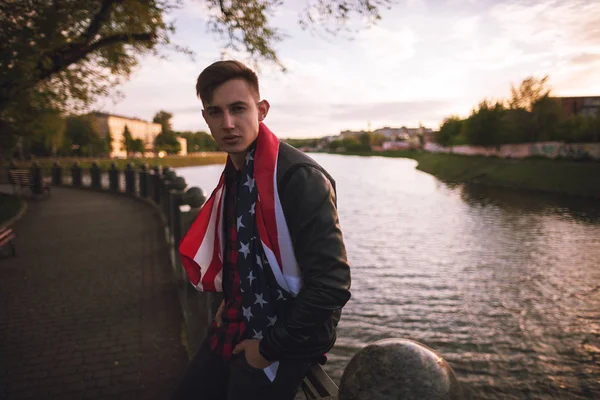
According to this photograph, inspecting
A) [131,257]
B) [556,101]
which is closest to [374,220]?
[131,257]

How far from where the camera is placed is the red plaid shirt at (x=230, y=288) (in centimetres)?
181

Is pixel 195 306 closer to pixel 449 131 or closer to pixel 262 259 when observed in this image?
pixel 262 259

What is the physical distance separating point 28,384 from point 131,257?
426cm

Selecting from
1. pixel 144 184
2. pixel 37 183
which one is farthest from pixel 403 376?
pixel 37 183

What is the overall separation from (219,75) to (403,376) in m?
1.30

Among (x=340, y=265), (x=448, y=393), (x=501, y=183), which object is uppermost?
(x=340, y=265)

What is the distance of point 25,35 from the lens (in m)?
6.72

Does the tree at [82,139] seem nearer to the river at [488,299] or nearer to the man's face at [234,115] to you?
the river at [488,299]

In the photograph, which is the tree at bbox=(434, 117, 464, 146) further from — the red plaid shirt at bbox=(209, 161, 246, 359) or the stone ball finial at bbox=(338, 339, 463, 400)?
the stone ball finial at bbox=(338, 339, 463, 400)

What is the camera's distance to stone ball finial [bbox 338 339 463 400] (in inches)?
34.3

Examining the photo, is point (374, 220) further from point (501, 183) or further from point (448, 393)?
point (501, 183)

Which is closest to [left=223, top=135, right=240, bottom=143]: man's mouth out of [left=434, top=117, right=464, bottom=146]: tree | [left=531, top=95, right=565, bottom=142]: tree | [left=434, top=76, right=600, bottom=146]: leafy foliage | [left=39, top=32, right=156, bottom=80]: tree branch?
[left=39, top=32, right=156, bottom=80]: tree branch

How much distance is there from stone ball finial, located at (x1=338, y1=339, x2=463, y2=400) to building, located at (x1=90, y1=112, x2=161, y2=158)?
Answer: 9836 centimetres

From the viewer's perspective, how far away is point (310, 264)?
139 cm
